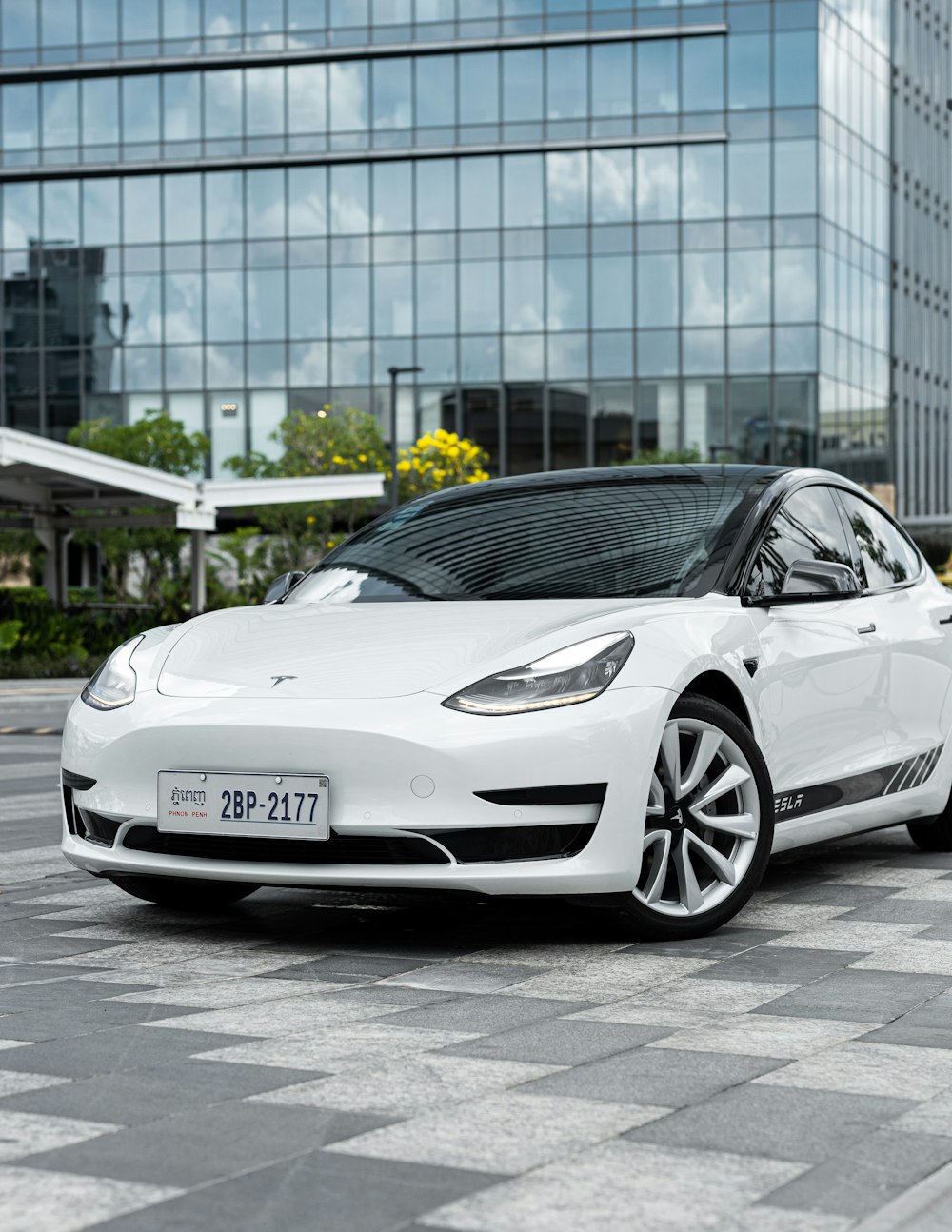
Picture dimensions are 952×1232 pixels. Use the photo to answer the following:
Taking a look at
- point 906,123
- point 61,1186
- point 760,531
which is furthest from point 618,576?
point 906,123

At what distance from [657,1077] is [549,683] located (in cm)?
159

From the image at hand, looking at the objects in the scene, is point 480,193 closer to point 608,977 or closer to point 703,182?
point 703,182

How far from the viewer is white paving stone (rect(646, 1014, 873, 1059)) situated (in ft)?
12.7

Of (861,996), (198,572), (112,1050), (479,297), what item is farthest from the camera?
(479,297)

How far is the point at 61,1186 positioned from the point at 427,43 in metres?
53.5

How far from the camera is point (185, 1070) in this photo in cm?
364

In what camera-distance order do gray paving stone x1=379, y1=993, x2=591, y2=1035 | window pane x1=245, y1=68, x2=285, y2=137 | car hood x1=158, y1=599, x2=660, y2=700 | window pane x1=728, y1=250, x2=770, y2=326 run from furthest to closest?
window pane x1=245, y1=68, x2=285, y2=137 → window pane x1=728, y1=250, x2=770, y2=326 → car hood x1=158, y1=599, x2=660, y2=700 → gray paving stone x1=379, y1=993, x2=591, y2=1035

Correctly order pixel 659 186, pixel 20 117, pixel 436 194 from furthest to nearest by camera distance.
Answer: pixel 20 117 < pixel 436 194 < pixel 659 186

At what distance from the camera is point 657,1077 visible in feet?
11.8

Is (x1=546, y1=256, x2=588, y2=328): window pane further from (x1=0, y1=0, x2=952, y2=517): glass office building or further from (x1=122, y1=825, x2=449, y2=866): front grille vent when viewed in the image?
(x1=122, y1=825, x2=449, y2=866): front grille vent

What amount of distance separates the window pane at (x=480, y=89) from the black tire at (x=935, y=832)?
4805cm

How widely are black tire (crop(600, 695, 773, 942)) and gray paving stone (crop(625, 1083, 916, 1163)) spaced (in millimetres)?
1584

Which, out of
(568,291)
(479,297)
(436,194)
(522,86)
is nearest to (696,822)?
(568,291)

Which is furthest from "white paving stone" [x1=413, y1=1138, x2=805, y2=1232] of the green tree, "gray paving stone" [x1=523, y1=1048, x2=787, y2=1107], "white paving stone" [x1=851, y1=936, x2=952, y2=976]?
the green tree
